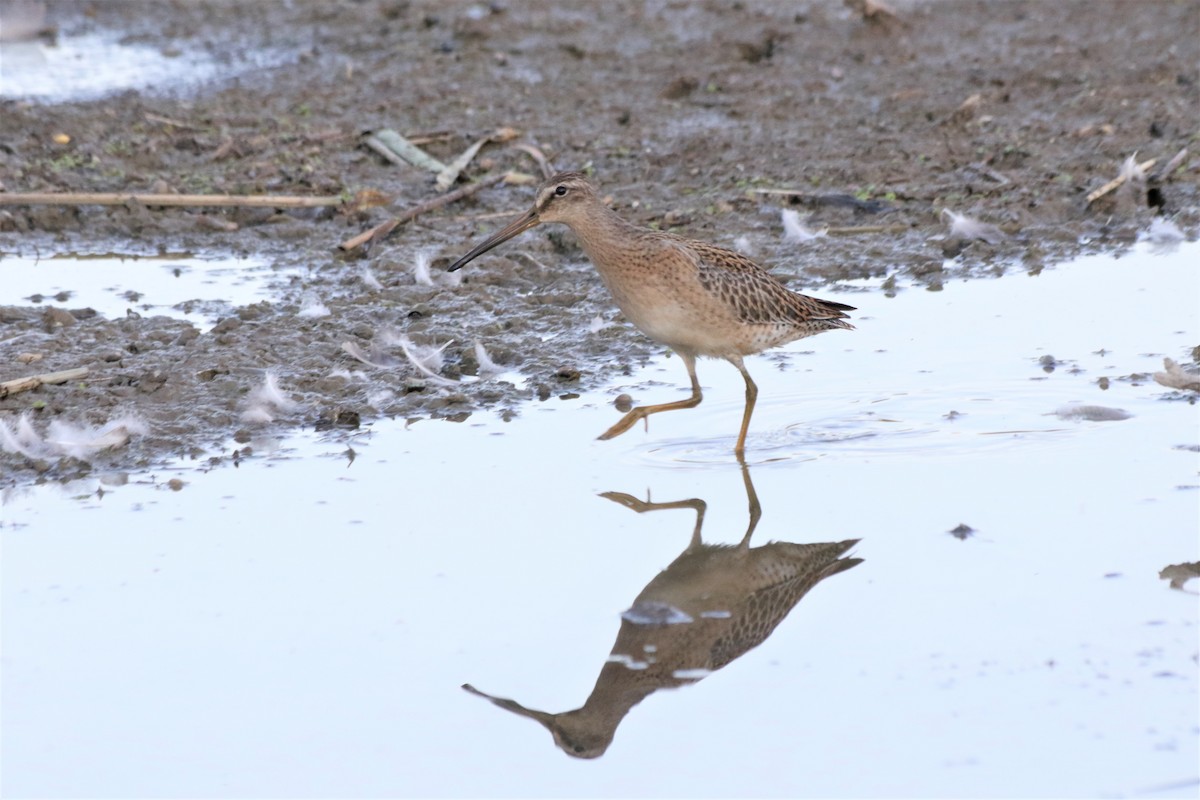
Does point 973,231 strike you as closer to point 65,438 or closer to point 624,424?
point 624,424

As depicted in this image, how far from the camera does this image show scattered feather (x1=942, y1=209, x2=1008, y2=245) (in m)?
8.26

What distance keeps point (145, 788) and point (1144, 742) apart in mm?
2380

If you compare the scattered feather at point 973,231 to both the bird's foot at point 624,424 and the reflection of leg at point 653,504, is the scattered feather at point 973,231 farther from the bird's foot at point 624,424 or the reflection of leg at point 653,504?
the reflection of leg at point 653,504

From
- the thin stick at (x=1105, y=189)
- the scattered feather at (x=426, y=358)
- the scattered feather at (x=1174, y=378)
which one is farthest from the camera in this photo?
the thin stick at (x=1105, y=189)

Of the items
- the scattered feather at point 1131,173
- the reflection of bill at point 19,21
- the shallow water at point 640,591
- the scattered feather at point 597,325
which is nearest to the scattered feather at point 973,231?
the scattered feather at point 1131,173

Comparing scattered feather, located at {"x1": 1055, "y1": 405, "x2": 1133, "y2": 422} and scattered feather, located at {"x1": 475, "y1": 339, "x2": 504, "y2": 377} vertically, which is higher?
scattered feather, located at {"x1": 475, "y1": 339, "x2": 504, "y2": 377}

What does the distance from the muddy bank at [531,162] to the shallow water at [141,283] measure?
0.15 meters

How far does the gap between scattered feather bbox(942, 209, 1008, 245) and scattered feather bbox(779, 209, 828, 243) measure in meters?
0.69

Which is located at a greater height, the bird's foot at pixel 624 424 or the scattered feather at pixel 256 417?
the scattered feather at pixel 256 417

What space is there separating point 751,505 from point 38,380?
2952mm

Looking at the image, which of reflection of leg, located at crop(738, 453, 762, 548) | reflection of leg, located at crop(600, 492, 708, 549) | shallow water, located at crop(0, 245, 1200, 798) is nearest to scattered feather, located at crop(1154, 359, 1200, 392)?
shallow water, located at crop(0, 245, 1200, 798)

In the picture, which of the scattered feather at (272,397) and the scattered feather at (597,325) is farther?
the scattered feather at (597,325)

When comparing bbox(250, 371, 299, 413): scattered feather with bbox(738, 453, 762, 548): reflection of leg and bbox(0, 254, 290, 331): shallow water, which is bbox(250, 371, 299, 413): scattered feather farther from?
bbox(738, 453, 762, 548): reflection of leg

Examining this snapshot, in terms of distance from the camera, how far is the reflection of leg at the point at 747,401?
5.95m
